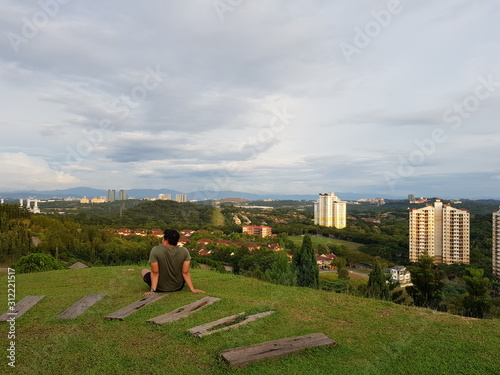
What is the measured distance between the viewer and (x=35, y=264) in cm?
1188

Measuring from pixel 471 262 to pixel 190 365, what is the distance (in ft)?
184

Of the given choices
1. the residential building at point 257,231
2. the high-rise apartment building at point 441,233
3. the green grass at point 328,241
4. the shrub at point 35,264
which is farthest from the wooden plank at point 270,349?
the residential building at point 257,231

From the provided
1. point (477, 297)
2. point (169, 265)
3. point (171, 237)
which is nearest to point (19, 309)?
point (169, 265)

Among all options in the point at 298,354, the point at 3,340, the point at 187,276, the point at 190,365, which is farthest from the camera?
the point at 187,276

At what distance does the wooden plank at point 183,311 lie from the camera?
459 cm

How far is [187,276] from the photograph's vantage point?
625 centimetres

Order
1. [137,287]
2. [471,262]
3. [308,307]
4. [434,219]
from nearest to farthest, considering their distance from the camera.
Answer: [308,307], [137,287], [471,262], [434,219]

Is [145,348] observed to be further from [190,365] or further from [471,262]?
[471,262]

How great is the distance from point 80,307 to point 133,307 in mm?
814

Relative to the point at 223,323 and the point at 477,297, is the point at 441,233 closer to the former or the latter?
the point at 477,297

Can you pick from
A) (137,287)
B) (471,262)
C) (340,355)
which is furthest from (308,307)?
(471,262)

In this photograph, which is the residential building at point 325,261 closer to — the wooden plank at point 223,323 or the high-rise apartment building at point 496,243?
the high-rise apartment building at point 496,243

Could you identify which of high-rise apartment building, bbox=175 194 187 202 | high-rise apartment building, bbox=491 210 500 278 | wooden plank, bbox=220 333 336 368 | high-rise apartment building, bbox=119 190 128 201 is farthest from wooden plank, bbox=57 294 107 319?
high-rise apartment building, bbox=119 190 128 201

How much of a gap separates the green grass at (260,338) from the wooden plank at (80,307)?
113 mm
